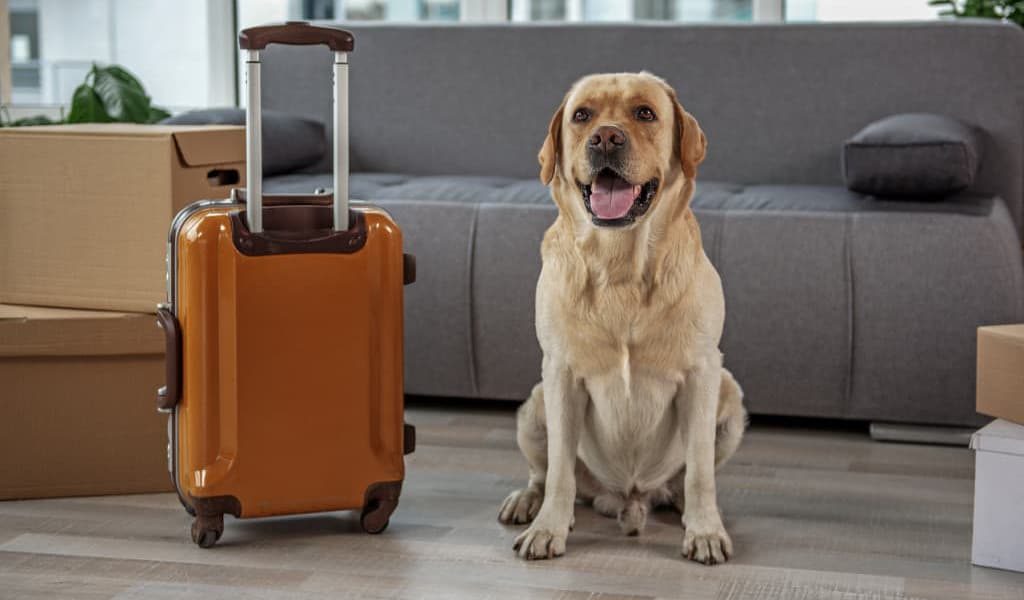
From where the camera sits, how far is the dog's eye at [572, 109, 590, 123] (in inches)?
81.4

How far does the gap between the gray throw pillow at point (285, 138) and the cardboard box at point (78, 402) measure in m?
1.10

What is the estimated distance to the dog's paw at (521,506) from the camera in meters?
2.27

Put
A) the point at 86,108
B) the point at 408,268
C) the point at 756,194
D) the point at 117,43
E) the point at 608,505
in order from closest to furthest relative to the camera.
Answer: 1. the point at 408,268
2. the point at 608,505
3. the point at 756,194
4. the point at 86,108
5. the point at 117,43

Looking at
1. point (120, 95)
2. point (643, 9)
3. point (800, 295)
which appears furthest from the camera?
point (643, 9)

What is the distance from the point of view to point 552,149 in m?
2.13

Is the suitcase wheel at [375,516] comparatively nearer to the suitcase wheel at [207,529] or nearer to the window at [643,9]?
the suitcase wheel at [207,529]

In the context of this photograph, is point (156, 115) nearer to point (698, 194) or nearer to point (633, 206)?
point (698, 194)

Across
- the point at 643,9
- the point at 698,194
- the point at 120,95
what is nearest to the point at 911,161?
the point at 698,194

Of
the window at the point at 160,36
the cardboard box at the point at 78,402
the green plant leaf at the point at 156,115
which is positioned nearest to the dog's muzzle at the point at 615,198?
the cardboard box at the point at 78,402

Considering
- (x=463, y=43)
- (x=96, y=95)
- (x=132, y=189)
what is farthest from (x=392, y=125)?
(x=132, y=189)

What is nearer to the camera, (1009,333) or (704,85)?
(1009,333)

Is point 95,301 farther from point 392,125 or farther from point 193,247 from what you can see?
point 392,125

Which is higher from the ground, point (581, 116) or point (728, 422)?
point (581, 116)

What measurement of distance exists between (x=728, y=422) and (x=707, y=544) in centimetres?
29
